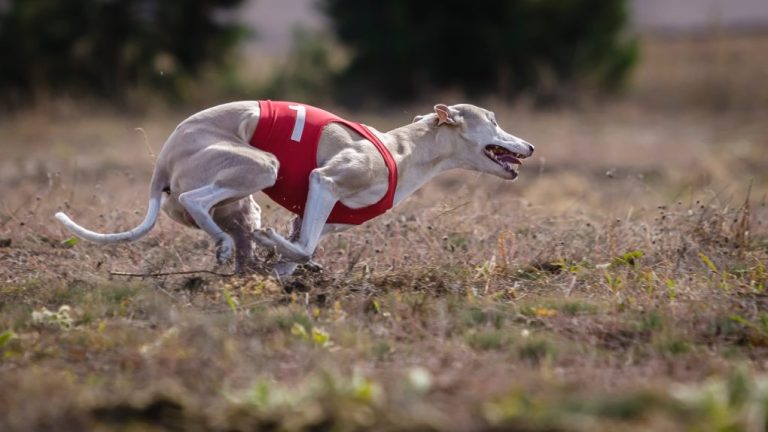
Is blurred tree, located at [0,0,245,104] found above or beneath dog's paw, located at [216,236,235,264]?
above

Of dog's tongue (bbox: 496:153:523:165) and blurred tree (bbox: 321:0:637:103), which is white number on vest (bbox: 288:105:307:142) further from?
blurred tree (bbox: 321:0:637:103)

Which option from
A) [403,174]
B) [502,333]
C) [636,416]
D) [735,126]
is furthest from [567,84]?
[636,416]

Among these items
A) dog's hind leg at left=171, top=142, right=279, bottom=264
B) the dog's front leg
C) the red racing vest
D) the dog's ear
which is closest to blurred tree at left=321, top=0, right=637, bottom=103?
the dog's ear

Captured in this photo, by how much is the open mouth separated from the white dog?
53 cm

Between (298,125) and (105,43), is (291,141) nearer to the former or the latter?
(298,125)

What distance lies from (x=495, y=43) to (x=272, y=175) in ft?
60.0

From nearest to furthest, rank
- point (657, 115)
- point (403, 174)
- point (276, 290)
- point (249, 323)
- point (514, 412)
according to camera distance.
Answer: point (514, 412) → point (249, 323) → point (276, 290) → point (403, 174) → point (657, 115)

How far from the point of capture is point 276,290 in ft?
23.2

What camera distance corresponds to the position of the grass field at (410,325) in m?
4.66

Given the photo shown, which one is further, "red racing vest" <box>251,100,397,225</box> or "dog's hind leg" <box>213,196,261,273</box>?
"dog's hind leg" <box>213,196,261,273</box>

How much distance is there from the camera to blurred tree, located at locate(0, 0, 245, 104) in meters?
24.1

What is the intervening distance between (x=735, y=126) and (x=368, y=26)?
9170 mm

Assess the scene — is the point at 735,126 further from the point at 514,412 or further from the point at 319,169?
the point at 514,412

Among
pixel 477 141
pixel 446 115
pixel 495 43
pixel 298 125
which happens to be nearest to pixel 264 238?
pixel 298 125
